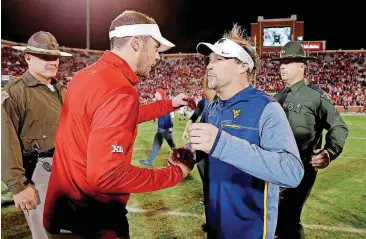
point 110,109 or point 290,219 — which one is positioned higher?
point 110,109

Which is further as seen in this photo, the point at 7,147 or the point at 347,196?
the point at 347,196

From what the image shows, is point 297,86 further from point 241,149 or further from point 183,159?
point 241,149

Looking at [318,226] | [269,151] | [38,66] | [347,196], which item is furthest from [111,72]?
[347,196]

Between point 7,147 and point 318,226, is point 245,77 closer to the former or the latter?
point 7,147

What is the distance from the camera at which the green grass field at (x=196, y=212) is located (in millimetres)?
4988

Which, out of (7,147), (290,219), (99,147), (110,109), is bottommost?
(290,219)

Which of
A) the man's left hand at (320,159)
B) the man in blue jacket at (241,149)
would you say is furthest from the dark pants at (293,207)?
the man in blue jacket at (241,149)

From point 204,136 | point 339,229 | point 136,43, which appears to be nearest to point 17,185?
point 136,43

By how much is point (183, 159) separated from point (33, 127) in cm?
206

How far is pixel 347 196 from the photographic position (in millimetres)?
6871

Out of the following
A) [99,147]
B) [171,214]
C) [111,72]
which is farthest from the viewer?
[171,214]

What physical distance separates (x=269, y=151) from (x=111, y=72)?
43.2 inches

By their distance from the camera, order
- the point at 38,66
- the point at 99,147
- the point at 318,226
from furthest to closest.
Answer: the point at 318,226, the point at 38,66, the point at 99,147

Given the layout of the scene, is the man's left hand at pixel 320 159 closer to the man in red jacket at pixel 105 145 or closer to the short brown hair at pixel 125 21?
the man in red jacket at pixel 105 145
